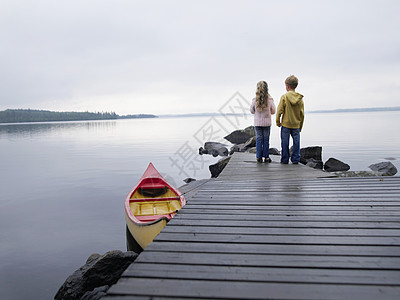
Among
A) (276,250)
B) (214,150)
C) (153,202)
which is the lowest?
(214,150)

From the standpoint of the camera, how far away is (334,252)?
98.5 inches

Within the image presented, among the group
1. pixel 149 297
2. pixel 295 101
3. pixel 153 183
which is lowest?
pixel 153 183

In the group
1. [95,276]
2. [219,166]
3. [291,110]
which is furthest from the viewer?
[219,166]

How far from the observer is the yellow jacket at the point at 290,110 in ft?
23.4

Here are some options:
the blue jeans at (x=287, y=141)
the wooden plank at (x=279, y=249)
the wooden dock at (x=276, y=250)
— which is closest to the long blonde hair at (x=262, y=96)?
the blue jeans at (x=287, y=141)

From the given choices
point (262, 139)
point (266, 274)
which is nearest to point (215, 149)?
point (262, 139)

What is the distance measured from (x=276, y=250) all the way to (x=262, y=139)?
5.81 meters

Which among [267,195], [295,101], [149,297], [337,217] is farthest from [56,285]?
[295,101]

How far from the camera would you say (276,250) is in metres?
2.57

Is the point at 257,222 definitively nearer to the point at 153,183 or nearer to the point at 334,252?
the point at 334,252

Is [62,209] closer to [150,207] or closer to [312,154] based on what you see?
[150,207]

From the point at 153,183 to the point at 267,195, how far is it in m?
6.02

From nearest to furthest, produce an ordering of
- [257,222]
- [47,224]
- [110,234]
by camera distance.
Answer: [257,222]
[110,234]
[47,224]

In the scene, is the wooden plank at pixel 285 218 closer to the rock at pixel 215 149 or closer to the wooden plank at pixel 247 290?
the wooden plank at pixel 247 290
